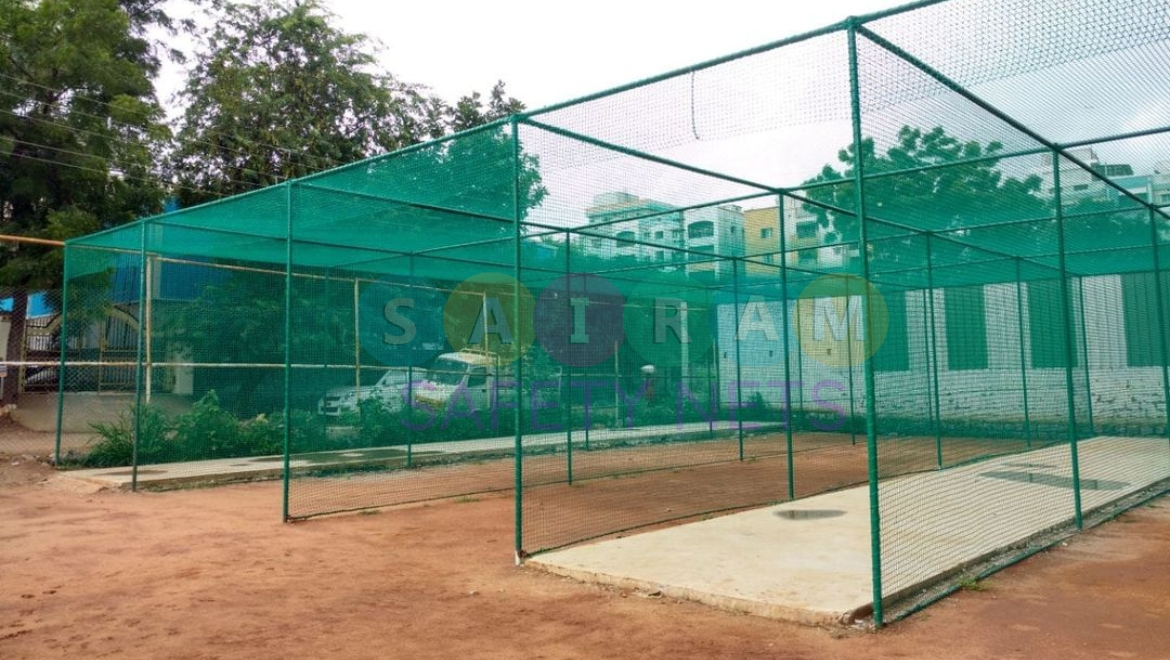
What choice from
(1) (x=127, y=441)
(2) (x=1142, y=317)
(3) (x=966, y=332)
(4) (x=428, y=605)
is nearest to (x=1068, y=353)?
(3) (x=966, y=332)

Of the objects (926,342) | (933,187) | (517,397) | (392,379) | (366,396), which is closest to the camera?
(517,397)

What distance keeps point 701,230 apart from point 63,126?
9.89m

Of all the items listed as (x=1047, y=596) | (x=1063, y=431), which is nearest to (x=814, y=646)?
(x=1047, y=596)

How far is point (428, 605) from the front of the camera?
13.0ft

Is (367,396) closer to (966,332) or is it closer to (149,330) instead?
(149,330)

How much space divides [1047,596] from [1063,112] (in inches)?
128

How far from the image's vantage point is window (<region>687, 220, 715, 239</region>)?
8500 mm

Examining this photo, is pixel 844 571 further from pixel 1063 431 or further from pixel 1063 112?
pixel 1063 431

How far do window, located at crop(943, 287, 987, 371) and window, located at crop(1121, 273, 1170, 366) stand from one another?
8.00 ft

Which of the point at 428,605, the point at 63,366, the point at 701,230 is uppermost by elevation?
the point at 701,230

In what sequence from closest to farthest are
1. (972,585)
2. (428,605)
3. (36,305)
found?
1. (428,605)
2. (972,585)
3. (36,305)

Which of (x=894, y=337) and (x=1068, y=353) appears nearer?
(x=1068, y=353)

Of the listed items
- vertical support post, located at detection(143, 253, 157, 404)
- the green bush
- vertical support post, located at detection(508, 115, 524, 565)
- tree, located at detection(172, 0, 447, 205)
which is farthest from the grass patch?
tree, located at detection(172, 0, 447, 205)

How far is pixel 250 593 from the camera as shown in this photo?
13.8 feet
